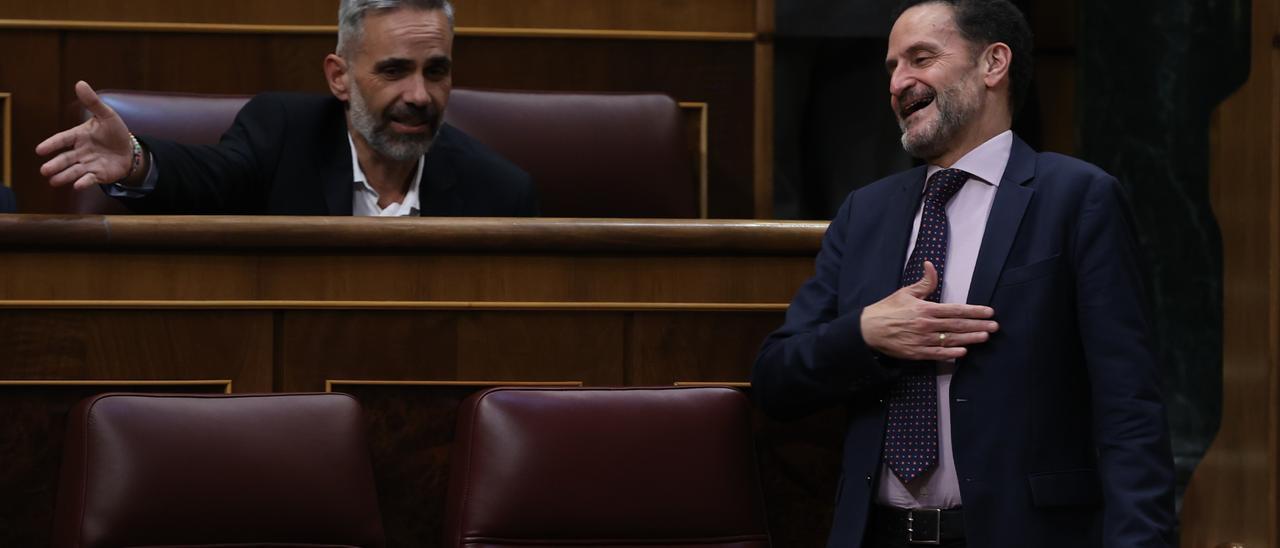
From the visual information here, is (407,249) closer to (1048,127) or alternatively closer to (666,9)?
(666,9)

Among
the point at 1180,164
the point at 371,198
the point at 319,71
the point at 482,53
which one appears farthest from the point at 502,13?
the point at 1180,164

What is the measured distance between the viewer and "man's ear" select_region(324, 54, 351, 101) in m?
0.97

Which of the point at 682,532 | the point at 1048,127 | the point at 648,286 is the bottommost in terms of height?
the point at 682,532

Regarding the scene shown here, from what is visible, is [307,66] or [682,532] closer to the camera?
[682,532]

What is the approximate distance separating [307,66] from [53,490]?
1.64ft

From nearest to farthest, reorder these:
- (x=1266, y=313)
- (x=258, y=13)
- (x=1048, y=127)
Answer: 1. (x=1266, y=313)
2. (x=258, y=13)
3. (x=1048, y=127)

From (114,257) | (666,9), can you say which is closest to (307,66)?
(666,9)

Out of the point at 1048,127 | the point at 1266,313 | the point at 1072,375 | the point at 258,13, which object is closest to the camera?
the point at 1072,375

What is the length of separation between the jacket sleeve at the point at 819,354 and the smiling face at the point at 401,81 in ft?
1.04

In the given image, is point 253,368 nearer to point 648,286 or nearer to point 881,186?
point 648,286

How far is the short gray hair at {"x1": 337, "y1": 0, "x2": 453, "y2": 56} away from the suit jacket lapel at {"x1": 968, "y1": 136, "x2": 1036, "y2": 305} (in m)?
0.42

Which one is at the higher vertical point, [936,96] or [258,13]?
[258,13]

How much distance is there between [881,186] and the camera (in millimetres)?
714

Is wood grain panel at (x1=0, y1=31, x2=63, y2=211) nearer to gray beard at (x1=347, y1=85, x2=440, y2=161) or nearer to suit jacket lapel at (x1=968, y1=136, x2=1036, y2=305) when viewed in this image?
gray beard at (x1=347, y1=85, x2=440, y2=161)
